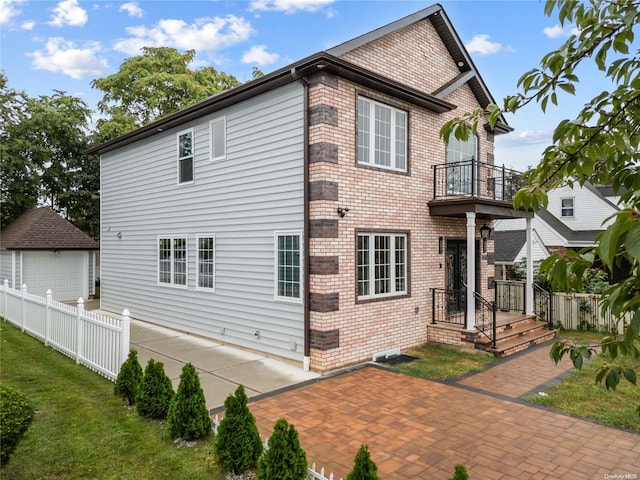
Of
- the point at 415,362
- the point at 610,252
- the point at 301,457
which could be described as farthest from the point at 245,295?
the point at 610,252

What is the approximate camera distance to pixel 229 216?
10562 mm

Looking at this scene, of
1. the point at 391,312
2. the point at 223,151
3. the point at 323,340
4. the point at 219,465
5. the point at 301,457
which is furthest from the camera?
the point at 223,151

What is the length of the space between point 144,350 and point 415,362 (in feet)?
20.2

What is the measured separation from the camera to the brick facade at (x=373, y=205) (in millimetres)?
8398

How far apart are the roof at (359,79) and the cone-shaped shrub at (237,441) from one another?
621cm

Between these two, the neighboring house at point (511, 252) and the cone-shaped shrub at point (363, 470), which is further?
the neighboring house at point (511, 252)

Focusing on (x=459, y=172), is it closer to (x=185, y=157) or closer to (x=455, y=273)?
(x=455, y=273)

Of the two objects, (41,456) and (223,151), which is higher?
(223,151)

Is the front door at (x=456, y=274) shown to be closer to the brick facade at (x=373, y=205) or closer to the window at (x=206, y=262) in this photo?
the brick facade at (x=373, y=205)

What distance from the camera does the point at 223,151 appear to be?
35.4 ft

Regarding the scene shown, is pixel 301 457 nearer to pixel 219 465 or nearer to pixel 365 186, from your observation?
pixel 219 465

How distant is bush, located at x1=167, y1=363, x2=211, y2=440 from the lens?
526 centimetres

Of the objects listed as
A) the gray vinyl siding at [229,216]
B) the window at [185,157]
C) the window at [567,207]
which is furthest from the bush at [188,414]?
the window at [567,207]

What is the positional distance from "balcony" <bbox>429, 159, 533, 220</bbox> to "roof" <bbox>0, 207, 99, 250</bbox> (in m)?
15.1
